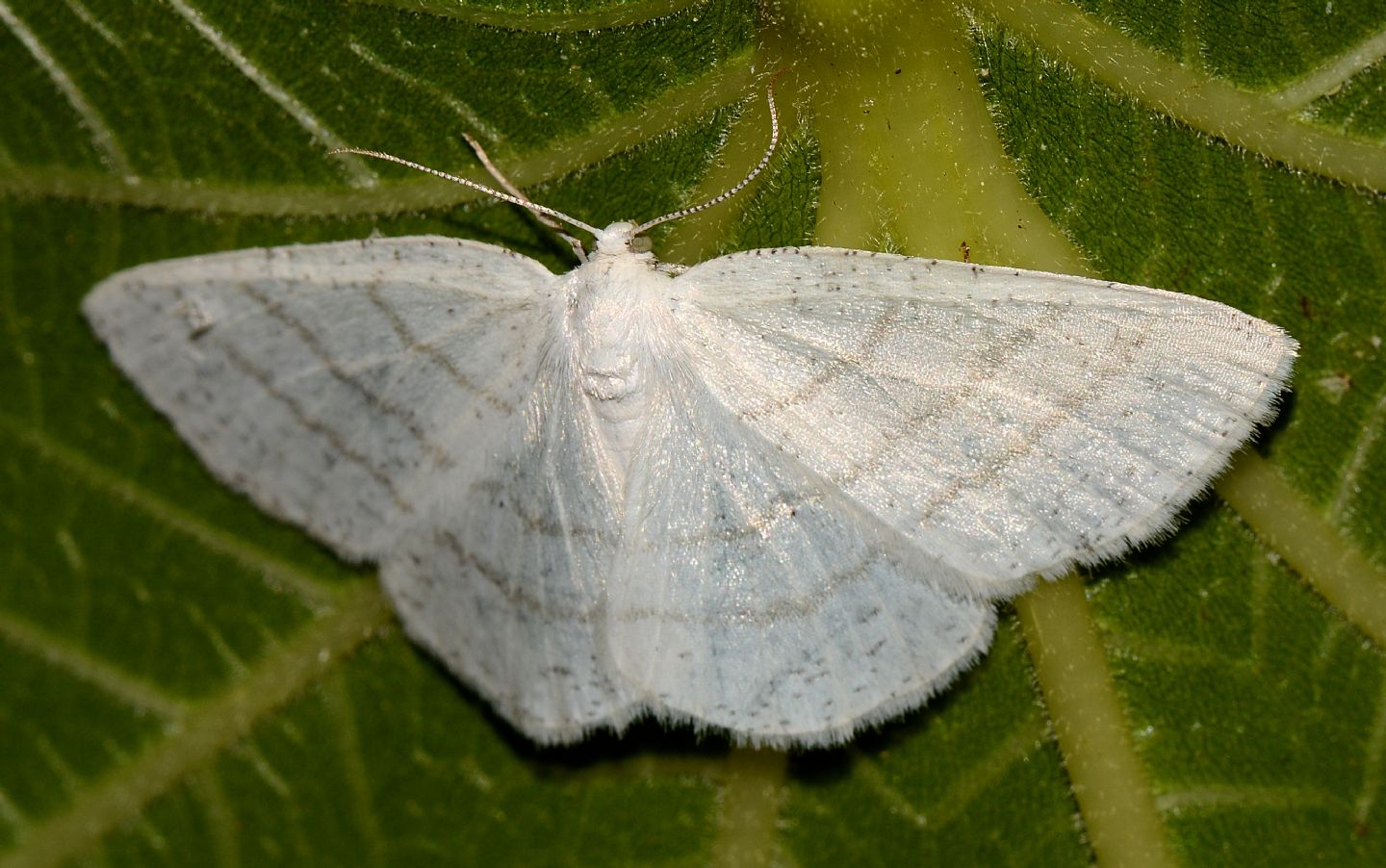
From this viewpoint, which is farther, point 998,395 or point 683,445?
point 683,445

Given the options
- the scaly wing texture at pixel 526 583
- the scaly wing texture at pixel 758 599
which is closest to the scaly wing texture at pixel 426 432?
the scaly wing texture at pixel 526 583

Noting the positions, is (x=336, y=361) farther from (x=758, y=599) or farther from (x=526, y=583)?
(x=758, y=599)

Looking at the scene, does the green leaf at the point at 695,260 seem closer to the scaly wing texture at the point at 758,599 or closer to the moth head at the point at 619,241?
the moth head at the point at 619,241

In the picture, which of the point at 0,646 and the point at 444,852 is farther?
the point at 444,852

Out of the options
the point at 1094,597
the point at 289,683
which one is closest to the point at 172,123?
the point at 289,683

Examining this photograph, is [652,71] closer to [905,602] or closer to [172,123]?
[172,123]

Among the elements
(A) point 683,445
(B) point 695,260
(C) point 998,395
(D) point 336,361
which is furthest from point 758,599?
(D) point 336,361
